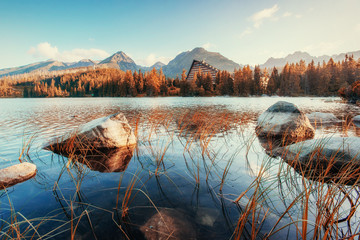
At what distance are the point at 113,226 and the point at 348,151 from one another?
507 cm

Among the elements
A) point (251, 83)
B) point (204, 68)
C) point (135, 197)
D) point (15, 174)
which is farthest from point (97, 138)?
point (204, 68)

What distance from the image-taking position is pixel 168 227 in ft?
7.39

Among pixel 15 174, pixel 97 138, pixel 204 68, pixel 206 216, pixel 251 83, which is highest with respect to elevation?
pixel 204 68

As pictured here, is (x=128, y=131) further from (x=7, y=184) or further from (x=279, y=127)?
(x=279, y=127)

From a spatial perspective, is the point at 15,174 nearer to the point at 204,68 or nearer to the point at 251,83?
the point at 251,83

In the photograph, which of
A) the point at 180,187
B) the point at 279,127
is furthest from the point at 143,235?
the point at 279,127

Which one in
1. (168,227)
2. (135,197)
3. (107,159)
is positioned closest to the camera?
(168,227)

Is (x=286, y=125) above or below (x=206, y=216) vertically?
above

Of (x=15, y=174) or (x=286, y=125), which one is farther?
(x=286, y=125)

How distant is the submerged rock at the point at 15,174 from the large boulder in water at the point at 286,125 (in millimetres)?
7818

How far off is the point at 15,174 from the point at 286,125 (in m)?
9.03

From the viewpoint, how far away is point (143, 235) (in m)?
2.11

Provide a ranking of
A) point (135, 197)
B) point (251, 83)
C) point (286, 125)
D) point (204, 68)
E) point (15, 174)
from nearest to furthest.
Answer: point (135, 197)
point (15, 174)
point (286, 125)
point (251, 83)
point (204, 68)

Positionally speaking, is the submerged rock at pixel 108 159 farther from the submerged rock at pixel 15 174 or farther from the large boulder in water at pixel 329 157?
the large boulder in water at pixel 329 157
